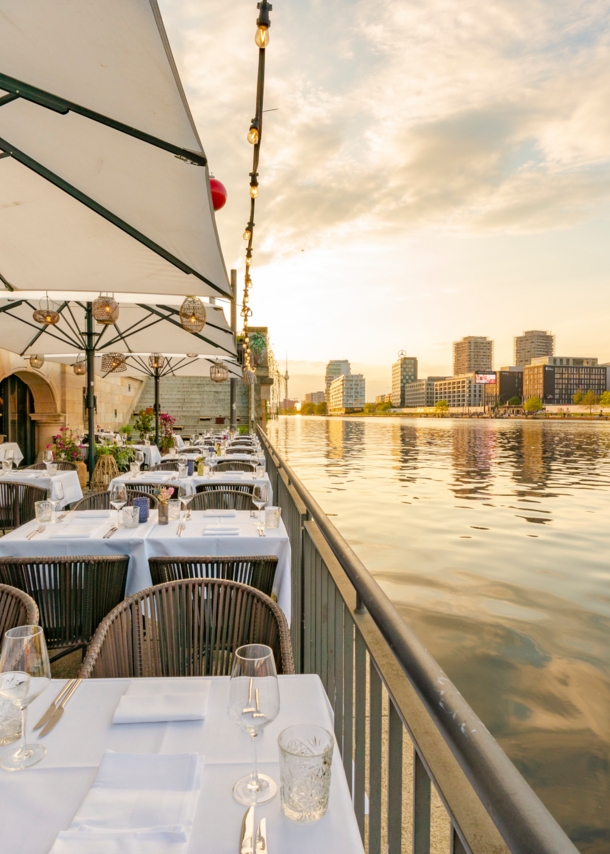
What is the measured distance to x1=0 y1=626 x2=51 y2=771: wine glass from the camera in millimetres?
1251

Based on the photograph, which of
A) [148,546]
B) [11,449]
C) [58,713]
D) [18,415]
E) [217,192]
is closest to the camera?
[58,713]

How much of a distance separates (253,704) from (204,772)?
21cm

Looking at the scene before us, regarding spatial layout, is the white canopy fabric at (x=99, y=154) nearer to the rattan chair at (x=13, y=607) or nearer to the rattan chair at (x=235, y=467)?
the rattan chair at (x=13, y=607)

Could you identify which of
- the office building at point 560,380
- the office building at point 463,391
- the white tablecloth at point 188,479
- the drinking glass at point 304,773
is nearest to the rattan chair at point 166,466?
the white tablecloth at point 188,479

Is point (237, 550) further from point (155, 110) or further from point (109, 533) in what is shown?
point (155, 110)

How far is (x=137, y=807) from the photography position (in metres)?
1.08

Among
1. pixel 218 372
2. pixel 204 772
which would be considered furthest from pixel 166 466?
pixel 204 772

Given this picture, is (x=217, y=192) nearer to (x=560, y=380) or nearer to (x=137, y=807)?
(x=137, y=807)

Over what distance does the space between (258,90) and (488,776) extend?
5.60m

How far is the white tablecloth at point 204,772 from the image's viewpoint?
3.39ft

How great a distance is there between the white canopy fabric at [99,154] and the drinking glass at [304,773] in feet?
7.10

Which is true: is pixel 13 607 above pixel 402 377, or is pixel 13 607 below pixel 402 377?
below

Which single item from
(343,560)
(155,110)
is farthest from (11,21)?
(343,560)

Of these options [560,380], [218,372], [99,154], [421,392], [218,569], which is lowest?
[218,569]
